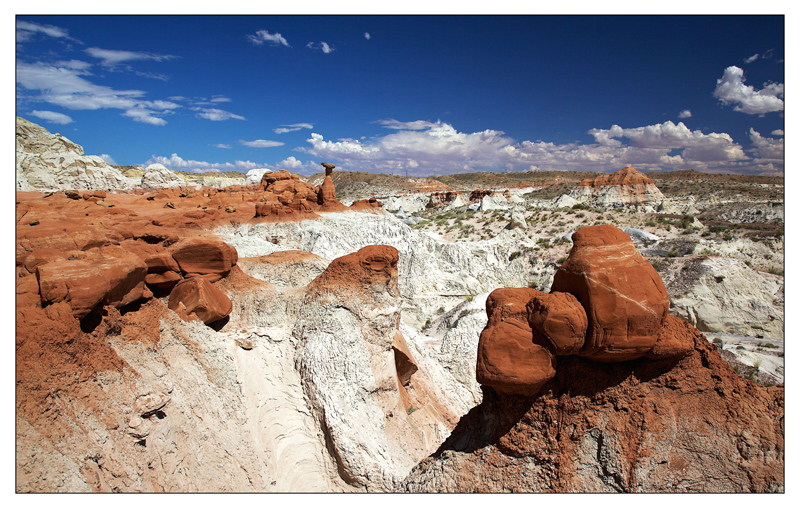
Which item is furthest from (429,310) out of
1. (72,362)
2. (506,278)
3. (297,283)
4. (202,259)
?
(72,362)

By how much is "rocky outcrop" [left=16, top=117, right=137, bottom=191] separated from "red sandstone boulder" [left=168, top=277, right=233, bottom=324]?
37.1m

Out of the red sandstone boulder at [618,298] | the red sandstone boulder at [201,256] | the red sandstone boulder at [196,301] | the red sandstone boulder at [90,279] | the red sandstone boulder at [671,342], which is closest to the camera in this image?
the red sandstone boulder at [618,298]

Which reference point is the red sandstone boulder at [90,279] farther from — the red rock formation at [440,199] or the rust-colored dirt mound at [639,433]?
the red rock formation at [440,199]

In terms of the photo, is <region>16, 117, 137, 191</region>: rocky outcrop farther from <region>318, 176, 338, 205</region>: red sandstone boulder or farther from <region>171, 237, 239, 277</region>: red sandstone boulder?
<region>171, 237, 239, 277</region>: red sandstone boulder

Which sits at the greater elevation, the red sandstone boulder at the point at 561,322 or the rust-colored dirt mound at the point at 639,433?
the red sandstone boulder at the point at 561,322

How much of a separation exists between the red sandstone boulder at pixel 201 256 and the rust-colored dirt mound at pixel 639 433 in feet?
24.3

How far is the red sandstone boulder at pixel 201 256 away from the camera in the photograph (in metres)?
8.77

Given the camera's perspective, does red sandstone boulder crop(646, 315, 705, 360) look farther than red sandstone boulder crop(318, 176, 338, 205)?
No

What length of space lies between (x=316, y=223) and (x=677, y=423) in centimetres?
2150

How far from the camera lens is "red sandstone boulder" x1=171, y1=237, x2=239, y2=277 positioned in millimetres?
8773

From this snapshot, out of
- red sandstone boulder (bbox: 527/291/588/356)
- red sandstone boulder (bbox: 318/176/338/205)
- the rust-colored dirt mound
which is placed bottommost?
the rust-colored dirt mound

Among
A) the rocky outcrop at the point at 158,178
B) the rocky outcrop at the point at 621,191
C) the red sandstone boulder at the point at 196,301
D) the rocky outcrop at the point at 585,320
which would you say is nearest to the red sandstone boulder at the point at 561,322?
the rocky outcrop at the point at 585,320

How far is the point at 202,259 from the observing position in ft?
29.5

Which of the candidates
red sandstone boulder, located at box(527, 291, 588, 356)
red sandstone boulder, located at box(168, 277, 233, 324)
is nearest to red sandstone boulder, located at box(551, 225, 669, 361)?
red sandstone boulder, located at box(527, 291, 588, 356)
